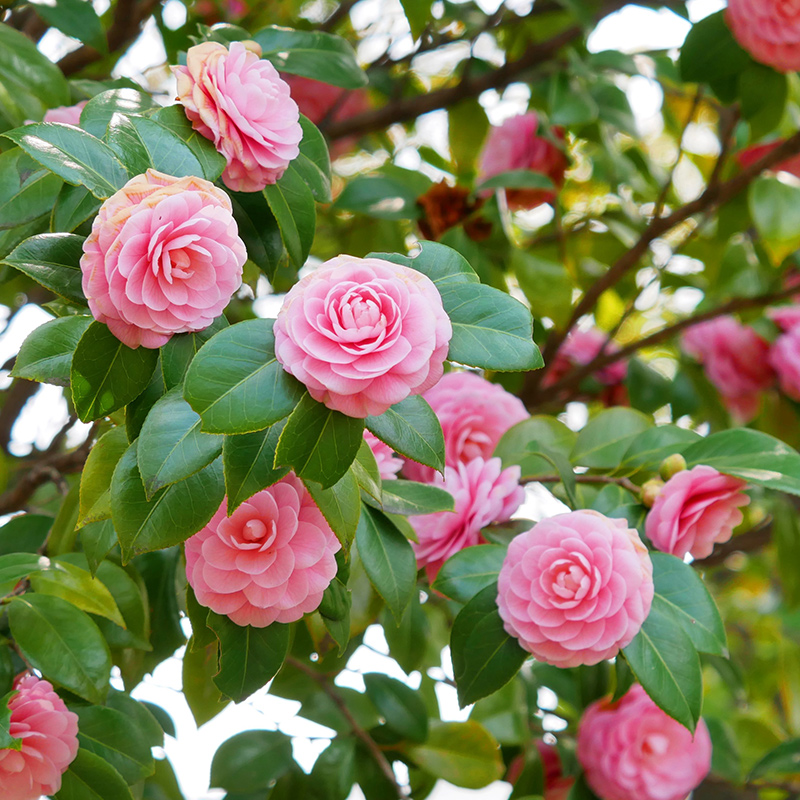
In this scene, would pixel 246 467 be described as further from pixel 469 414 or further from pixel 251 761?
pixel 251 761

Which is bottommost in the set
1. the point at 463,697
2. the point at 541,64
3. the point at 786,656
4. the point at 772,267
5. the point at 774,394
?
the point at 786,656

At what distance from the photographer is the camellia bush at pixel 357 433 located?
1.43ft

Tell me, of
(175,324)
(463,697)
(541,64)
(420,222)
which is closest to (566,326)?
(420,222)

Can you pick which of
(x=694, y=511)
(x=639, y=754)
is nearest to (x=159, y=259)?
(x=694, y=511)

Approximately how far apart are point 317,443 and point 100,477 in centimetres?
17

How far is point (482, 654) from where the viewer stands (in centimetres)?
58

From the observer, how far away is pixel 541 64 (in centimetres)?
113

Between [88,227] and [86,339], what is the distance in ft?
0.39

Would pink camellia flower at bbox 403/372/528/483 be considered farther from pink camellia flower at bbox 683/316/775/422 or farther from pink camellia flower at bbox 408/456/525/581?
Answer: pink camellia flower at bbox 683/316/775/422

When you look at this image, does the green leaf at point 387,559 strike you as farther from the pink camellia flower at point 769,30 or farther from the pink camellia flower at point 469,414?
the pink camellia flower at point 769,30

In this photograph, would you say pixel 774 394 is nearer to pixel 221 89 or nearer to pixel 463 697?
pixel 463 697

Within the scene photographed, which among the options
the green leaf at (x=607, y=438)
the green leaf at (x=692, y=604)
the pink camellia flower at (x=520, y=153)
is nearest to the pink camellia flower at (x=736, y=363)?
the pink camellia flower at (x=520, y=153)

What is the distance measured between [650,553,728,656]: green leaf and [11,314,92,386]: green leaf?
0.42m

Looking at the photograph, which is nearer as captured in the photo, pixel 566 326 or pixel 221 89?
pixel 221 89
